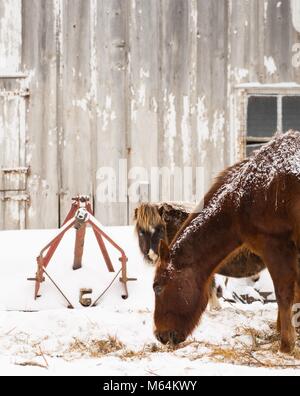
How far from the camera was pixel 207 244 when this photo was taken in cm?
462

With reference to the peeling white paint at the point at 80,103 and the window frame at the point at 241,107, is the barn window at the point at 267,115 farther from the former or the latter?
the peeling white paint at the point at 80,103

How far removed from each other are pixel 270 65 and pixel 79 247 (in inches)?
142

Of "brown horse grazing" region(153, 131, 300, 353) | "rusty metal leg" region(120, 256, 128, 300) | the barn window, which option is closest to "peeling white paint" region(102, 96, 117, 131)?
the barn window

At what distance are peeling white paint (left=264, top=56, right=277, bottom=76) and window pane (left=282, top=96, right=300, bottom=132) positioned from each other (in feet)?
1.33

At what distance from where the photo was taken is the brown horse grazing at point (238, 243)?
14.7 ft

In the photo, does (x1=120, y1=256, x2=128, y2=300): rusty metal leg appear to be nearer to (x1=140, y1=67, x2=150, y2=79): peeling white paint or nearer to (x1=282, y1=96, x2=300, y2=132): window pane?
(x1=140, y1=67, x2=150, y2=79): peeling white paint

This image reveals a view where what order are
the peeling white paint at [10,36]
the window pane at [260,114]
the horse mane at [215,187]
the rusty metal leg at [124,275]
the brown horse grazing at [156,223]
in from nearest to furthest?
the horse mane at [215,187]
the rusty metal leg at [124,275]
the brown horse grazing at [156,223]
the peeling white paint at [10,36]
the window pane at [260,114]

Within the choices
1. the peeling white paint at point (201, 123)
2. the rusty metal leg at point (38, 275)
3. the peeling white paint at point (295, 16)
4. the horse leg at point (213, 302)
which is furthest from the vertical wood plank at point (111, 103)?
the peeling white paint at point (295, 16)

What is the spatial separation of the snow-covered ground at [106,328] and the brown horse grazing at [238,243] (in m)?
0.27

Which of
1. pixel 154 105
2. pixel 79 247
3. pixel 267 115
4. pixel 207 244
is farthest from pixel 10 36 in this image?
pixel 207 244

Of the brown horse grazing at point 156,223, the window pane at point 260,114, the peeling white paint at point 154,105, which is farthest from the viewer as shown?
the window pane at point 260,114

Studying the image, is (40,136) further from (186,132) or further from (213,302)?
(213,302)

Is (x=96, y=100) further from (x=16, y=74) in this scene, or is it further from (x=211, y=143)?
(x=211, y=143)
